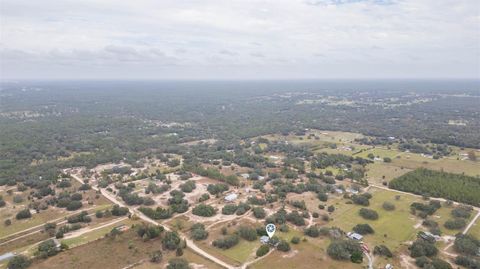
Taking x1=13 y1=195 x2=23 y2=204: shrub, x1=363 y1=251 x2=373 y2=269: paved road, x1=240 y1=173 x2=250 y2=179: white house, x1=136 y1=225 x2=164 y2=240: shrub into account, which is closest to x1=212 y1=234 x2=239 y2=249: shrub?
x1=136 y1=225 x2=164 y2=240: shrub

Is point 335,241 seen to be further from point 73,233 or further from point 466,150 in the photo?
point 466,150

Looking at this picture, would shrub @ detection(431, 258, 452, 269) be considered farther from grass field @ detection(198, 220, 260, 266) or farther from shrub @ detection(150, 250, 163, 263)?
shrub @ detection(150, 250, 163, 263)

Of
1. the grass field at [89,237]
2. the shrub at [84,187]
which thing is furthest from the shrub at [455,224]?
the shrub at [84,187]

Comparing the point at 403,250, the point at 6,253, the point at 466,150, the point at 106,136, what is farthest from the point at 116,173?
the point at 466,150

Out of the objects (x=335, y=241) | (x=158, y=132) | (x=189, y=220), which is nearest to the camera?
(x=335, y=241)

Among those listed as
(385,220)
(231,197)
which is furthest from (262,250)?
(385,220)

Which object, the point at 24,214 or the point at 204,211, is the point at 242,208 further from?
the point at 24,214
